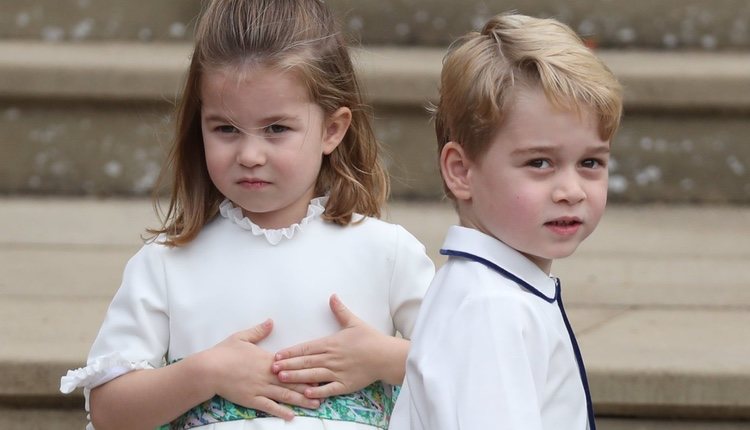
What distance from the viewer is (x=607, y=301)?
3264mm

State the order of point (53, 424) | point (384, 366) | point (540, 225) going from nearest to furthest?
point (540, 225) < point (384, 366) < point (53, 424)

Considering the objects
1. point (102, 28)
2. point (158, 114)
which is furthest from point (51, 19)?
point (158, 114)

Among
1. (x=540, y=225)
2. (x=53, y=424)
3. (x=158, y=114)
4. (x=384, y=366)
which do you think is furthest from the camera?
(x=158, y=114)

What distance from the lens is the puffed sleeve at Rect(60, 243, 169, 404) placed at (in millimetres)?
2230

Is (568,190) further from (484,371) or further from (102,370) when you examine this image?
(102,370)

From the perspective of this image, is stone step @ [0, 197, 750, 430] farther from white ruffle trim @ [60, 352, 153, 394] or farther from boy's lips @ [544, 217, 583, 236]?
boy's lips @ [544, 217, 583, 236]

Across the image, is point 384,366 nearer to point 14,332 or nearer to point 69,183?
point 14,332

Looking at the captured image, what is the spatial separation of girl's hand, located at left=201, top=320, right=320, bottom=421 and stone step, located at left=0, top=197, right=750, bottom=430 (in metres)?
0.68

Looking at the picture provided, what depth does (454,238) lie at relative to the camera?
79.4 inches

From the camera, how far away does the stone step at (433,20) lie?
418 centimetres

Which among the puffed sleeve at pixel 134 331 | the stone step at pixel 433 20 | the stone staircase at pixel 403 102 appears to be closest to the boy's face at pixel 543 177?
the puffed sleeve at pixel 134 331

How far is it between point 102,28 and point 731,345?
2.30 metres

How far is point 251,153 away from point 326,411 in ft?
1.44

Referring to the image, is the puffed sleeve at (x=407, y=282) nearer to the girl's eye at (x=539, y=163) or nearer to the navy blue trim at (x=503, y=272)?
the navy blue trim at (x=503, y=272)
